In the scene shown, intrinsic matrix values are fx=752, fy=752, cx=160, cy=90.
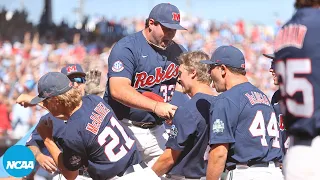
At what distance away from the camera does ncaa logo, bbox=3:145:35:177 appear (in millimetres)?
8164

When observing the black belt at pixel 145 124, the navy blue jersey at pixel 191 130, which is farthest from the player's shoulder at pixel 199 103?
the black belt at pixel 145 124

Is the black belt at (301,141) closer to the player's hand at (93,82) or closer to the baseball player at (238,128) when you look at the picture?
the baseball player at (238,128)

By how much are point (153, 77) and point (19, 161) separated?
185cm

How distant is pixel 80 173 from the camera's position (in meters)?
7.57

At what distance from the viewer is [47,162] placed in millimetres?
7828

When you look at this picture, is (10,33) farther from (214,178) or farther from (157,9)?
(214,178)

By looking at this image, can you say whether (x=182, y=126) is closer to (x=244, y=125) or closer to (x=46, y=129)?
(x=244, y=125)

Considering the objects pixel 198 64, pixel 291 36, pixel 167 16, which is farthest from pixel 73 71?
pixel 291 36

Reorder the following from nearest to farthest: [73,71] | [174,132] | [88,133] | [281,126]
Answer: [88,133], [174,132], [281,126], [73,71]

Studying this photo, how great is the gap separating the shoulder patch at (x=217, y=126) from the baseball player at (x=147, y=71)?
3.79 ft

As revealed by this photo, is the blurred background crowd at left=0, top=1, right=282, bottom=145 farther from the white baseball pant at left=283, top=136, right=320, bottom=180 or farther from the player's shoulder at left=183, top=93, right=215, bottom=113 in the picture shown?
the white baseball pant at left=283, top=136, right=320, bottom=180

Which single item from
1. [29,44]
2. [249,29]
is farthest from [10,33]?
[249,29]

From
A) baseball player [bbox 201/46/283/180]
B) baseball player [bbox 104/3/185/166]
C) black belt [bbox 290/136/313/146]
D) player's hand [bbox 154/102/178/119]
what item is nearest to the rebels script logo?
baseball player [bbox 104/3/185/166]

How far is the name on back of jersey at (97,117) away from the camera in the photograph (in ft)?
20.2
